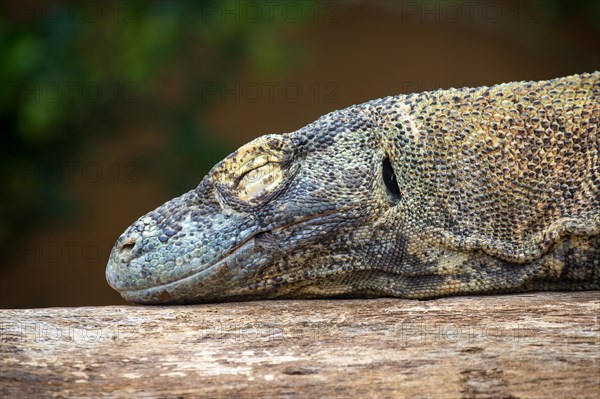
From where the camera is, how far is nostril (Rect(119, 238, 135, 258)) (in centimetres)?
325

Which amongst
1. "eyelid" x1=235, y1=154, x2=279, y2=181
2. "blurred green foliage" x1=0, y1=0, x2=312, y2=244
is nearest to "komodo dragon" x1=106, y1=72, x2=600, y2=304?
"eyelid" x1=235, y1=154, x2=279, y2=181

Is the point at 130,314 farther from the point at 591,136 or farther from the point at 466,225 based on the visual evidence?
the point at 591,136

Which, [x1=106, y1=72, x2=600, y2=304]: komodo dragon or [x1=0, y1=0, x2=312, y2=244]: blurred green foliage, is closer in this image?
[x1=106, y1=72, x2=600, y2=304]: komodo dragon

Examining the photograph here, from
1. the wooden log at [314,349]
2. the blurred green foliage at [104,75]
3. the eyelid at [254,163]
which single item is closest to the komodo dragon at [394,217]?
the eyelid at [254,163]

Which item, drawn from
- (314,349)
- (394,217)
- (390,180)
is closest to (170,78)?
(390,180)

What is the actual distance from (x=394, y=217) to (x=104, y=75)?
4.61 metres

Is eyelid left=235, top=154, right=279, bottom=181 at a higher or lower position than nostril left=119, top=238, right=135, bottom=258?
higher

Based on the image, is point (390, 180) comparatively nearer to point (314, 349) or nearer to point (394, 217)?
point (394, 217)

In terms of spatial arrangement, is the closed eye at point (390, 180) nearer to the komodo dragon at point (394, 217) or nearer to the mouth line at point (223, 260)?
the komodo dragon at point (394, 217)

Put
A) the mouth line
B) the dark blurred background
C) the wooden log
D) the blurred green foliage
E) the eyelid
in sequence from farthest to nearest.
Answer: the dark blurred background, the blurred green foliage, the eyelid, the mouth line, the wooden log

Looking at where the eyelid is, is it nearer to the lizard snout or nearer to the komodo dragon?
the komodo dragon

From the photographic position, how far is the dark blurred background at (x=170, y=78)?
6781 millimetres

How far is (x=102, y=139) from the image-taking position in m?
7.89

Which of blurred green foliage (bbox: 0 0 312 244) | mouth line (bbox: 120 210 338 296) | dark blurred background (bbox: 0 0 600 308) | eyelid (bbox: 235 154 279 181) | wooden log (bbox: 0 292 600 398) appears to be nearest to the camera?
wooden log (bbox: 0 292 600 398)
